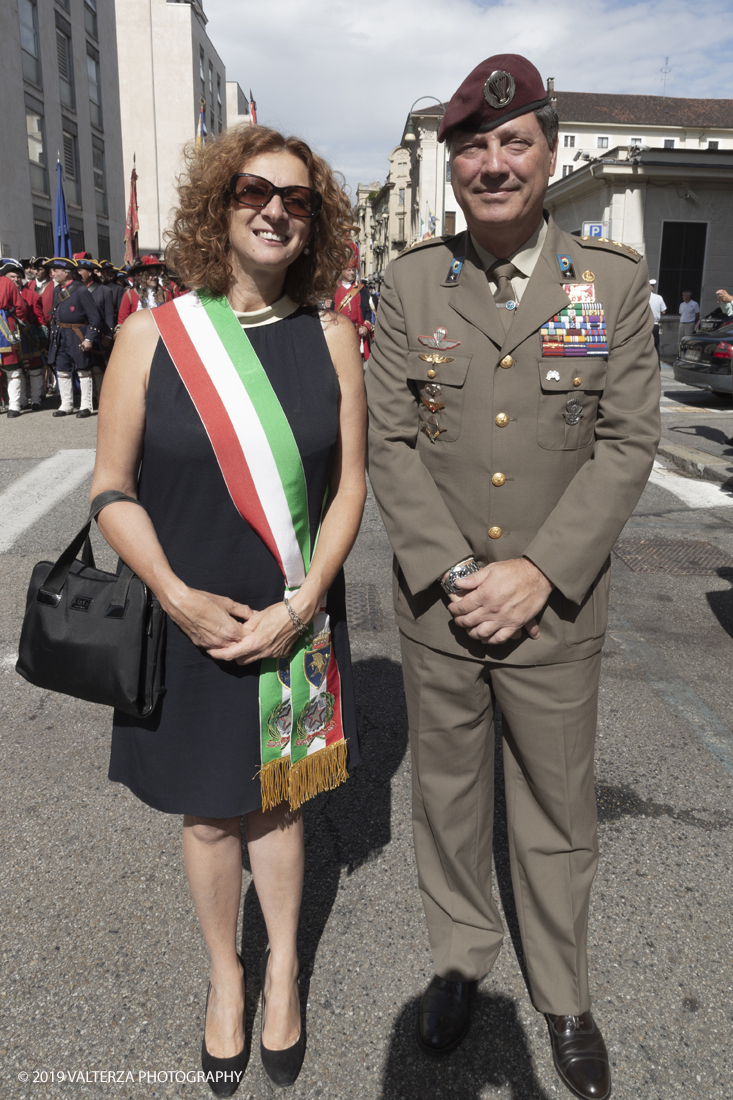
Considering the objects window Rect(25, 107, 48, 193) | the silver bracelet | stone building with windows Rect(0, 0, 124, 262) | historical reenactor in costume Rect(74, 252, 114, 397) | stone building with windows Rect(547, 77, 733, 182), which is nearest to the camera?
the silver bracelet

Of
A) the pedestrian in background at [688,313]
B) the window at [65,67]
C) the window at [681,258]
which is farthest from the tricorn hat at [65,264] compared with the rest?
the window at [65,67]

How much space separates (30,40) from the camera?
95.1ft

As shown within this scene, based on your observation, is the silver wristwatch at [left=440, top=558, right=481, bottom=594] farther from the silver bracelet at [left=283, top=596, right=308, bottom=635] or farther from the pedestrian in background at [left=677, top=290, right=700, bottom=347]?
the pedestrian in background at [left=677, top=290, right=700, bottom=347]

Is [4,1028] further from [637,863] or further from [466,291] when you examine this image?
[466,291]

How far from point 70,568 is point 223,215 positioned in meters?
0.91

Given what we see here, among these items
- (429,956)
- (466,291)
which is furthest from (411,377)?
(429,956)

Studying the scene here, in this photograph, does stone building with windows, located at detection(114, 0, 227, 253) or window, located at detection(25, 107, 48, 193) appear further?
stone building with windows, located at detection(114, 0, 227, 253)

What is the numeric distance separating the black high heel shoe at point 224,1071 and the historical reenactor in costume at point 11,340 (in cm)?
1246

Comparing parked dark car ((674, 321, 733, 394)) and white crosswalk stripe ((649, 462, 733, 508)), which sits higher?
parked dark car ((674, 321, 733, 394))

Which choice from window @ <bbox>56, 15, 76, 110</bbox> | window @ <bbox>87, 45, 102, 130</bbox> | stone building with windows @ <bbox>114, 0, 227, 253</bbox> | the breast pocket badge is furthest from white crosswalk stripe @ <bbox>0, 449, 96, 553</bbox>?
stone building with windows @ <bbox>114, 0, 227, 253</bbox>

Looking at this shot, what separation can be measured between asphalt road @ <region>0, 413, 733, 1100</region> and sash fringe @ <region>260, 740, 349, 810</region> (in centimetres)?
59

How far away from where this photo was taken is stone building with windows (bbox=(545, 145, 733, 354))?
22.8 meters

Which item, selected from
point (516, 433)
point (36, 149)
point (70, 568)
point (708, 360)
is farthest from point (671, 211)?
point (70, 568)

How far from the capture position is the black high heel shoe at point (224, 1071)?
1.95 m
